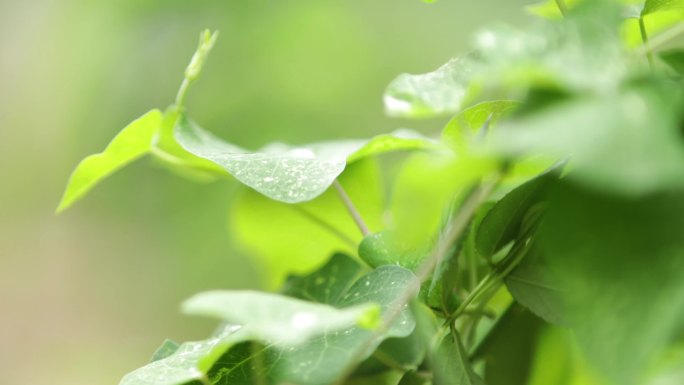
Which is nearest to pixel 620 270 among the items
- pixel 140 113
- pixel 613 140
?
pixel 613 140

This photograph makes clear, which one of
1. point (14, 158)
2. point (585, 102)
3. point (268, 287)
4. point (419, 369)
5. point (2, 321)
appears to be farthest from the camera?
point (14, 158)

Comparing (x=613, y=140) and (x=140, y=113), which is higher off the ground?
(x=613, y=140)

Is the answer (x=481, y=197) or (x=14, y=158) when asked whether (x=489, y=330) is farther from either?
(x=14, y=158)

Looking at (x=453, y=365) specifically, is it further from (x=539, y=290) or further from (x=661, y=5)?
(x=661, y=5)

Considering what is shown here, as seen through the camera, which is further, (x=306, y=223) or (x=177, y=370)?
(x=306, y=223)

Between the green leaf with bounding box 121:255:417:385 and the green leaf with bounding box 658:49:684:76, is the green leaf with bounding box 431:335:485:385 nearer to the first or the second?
the green leaf with bounding box 121:255:417:385

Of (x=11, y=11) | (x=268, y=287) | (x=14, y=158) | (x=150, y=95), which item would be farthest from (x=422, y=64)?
(x=268, y=287)

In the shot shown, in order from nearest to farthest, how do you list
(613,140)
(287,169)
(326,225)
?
(613,140), (287,169), (326,225)
